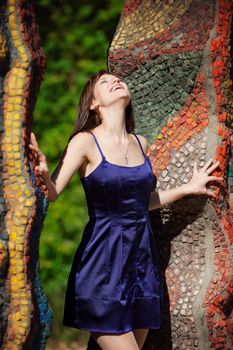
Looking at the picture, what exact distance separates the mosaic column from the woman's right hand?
0.14 feet

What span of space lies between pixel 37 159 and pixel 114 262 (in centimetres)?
60

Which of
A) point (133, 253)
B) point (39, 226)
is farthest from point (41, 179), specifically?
point (133, 253)

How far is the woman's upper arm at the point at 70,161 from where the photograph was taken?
11.7ft

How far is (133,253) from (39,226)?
1.75ft

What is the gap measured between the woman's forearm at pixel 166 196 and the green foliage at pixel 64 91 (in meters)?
2.84

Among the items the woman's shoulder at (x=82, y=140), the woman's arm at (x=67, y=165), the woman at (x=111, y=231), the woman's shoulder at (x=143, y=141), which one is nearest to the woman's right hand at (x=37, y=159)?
the woman's arm at (x=67, y=165)

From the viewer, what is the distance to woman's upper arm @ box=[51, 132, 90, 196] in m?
3.57

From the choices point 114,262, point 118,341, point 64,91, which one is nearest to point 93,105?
point 114,262

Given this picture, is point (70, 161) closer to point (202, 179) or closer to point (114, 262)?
point (114, 262)

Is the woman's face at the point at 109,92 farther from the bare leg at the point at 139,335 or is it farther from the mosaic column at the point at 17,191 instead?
the bare leg at the point at 139,335

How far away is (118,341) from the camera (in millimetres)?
3578

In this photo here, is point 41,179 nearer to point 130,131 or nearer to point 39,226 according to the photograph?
point 39,226

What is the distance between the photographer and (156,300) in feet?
12.2

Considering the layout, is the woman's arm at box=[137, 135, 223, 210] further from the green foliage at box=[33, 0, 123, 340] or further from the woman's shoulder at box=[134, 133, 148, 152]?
the green foliage at box=[33, 0, 123, 340]
